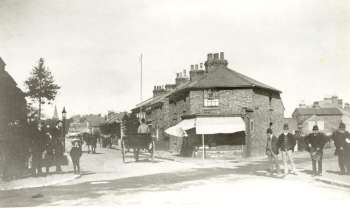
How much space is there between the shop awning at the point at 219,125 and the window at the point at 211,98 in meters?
1.22

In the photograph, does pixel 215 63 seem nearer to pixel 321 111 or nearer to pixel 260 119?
pixel 260 119

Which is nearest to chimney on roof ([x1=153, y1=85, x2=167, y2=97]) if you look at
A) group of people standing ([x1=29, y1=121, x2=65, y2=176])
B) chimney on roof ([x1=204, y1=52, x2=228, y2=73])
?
chimney on roof ([x1=204, y1=52, x2=228, y2=73])

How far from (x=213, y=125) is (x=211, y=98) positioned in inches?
97.5

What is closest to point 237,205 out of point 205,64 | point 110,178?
point 110,178

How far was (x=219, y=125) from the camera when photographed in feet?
97.3

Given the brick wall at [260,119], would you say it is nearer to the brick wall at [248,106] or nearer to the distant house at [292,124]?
the brick wall at [248,106]

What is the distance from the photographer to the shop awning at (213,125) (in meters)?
29.3

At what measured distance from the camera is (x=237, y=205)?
9.11 metres

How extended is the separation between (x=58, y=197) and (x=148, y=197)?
7.47 ft

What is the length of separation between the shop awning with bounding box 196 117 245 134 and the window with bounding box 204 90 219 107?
1.22m

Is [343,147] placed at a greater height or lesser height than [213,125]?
lesser

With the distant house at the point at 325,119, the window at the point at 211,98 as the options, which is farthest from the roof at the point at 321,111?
the window at the point at 211,98

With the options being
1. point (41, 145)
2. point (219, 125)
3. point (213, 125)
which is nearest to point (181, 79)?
point (213, 125)

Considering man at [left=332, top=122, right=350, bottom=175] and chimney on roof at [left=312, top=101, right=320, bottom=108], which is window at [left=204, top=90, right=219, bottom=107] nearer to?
man at [left=332, top=122, right=350, bottom=175]
